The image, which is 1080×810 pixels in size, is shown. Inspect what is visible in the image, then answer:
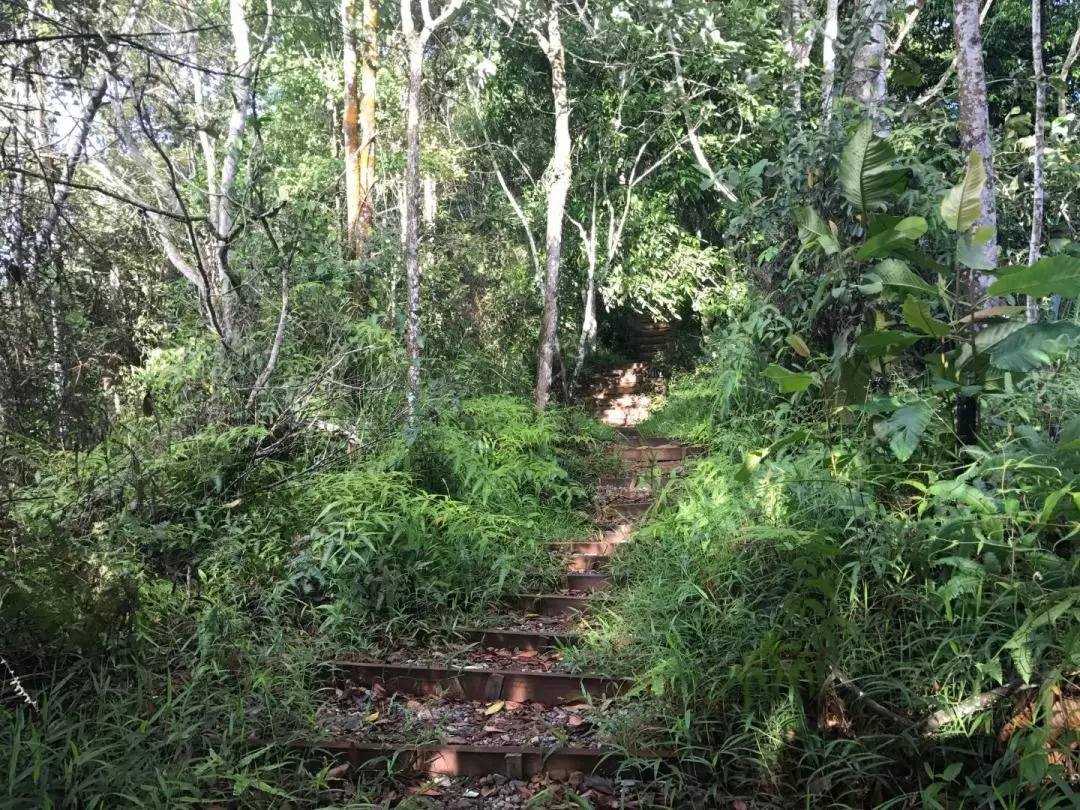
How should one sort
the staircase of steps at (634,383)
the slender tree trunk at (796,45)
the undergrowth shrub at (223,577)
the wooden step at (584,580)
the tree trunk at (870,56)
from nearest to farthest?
1. the undergrowth shrub at (223,577)
2. the wooden step at (584,580)
3. the tree trunk at (870,56)
4. the slender tree trunk at (796,45)
5. the staircase of steps at (634,383)

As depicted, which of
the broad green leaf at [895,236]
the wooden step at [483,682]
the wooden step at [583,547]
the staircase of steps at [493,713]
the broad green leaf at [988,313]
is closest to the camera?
the staircase of steps at [493,713]

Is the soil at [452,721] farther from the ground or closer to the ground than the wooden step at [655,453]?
closer to the ground

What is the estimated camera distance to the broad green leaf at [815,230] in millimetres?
3795

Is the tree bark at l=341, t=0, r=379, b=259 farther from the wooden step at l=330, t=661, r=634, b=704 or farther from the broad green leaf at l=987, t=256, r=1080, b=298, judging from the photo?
the broad green leaf at l=987, t=256, r=1080, b=298

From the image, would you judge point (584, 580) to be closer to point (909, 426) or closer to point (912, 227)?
point (909, 426)

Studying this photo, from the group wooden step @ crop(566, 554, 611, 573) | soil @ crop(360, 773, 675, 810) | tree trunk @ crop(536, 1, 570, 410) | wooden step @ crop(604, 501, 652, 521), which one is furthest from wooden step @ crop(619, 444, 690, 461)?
soil @ crop(360, 773, 675, 810)

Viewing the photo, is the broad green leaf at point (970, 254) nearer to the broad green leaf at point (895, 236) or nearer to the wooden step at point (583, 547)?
the broad green leaf at point (895, 236)

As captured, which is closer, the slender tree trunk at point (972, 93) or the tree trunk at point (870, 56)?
the slender tree trunk at point (972, 93)

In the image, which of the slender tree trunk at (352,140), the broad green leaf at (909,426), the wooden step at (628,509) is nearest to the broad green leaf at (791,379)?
the broad green leaf at (909,426)

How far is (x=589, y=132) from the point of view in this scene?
36.7 ft

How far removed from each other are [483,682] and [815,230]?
2942mm

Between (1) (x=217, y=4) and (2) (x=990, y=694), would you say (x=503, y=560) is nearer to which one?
(2) (x=990, y=694)

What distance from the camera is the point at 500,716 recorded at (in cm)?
342

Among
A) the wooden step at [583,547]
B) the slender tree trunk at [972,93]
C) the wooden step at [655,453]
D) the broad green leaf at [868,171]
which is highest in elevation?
the slender tree trunk at [972,93]
